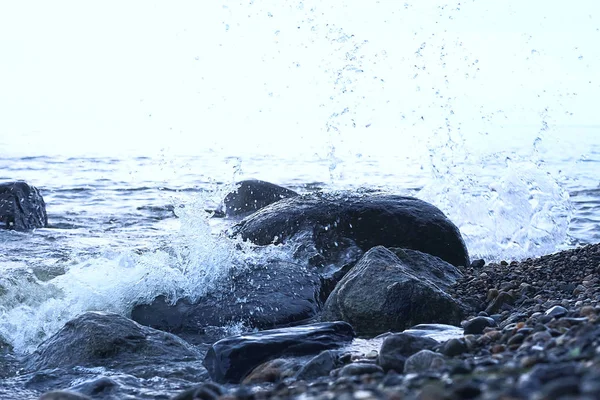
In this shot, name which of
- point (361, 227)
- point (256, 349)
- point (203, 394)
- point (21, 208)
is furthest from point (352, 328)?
point (21, 208)

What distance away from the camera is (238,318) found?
6.27 metres

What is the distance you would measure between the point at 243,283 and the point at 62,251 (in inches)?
150

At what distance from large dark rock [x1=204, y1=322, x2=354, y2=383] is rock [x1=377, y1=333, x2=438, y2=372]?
0.72 meters

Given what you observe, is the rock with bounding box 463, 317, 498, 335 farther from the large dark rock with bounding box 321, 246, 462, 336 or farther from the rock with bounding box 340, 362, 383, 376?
the rock with bounding box 340, 362, 383, 376

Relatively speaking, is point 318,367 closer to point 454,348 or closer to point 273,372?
point 273,372

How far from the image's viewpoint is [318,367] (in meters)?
4.06

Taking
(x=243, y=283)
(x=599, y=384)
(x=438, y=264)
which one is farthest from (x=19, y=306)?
(x=599, y=384)

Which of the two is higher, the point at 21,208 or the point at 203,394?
the point at 203,394

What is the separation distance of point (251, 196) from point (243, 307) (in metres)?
6.57

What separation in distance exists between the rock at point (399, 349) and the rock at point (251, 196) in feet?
28.2

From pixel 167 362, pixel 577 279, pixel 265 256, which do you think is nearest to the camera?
pixel 167 362

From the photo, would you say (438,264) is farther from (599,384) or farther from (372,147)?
(372,147)

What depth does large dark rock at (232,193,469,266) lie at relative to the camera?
7680 millimetres

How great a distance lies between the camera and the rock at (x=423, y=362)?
3357 millimetres
